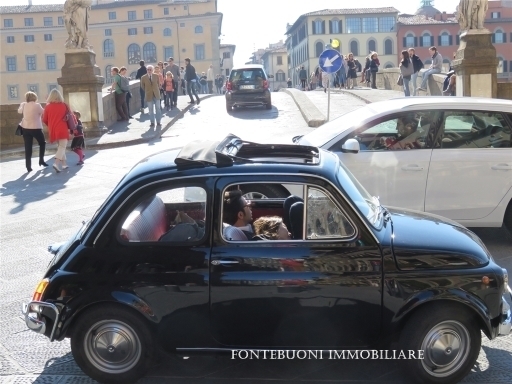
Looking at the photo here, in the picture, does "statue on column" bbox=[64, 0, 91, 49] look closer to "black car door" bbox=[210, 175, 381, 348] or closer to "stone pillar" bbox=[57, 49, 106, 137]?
"stone pillar" bbox=[57, 49, 106, 137]

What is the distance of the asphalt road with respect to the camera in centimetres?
481

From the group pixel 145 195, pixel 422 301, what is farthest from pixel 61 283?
pixel 422 301

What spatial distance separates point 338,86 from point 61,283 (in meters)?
37.7

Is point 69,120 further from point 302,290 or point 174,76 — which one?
point 174,76

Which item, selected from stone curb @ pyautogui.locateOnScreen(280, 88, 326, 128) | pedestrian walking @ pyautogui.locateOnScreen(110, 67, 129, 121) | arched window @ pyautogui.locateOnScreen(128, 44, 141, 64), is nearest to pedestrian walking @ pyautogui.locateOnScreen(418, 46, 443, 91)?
stone curb @ pyautogui.locateOnScreen(280, 88, 326, 128)

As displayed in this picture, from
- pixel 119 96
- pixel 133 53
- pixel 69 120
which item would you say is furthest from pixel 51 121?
pixel 133 53

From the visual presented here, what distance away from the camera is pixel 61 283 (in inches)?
181

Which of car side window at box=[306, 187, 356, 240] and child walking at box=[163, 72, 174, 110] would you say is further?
child walking at box=[163, 72, 174, 110]

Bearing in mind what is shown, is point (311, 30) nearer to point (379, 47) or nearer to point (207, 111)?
point (379, 47)

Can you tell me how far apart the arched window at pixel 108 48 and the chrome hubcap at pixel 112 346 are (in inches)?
4246

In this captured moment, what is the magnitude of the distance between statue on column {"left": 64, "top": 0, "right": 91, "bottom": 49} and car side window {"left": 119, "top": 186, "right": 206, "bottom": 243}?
17853 millimetres

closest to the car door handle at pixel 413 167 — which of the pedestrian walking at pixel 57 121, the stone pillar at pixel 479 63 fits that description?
the pedestrian walking at pixel 57 121

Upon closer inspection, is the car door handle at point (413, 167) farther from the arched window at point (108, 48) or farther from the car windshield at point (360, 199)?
the arched window at point (108, 48)

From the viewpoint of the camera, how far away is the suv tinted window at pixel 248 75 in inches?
1173
